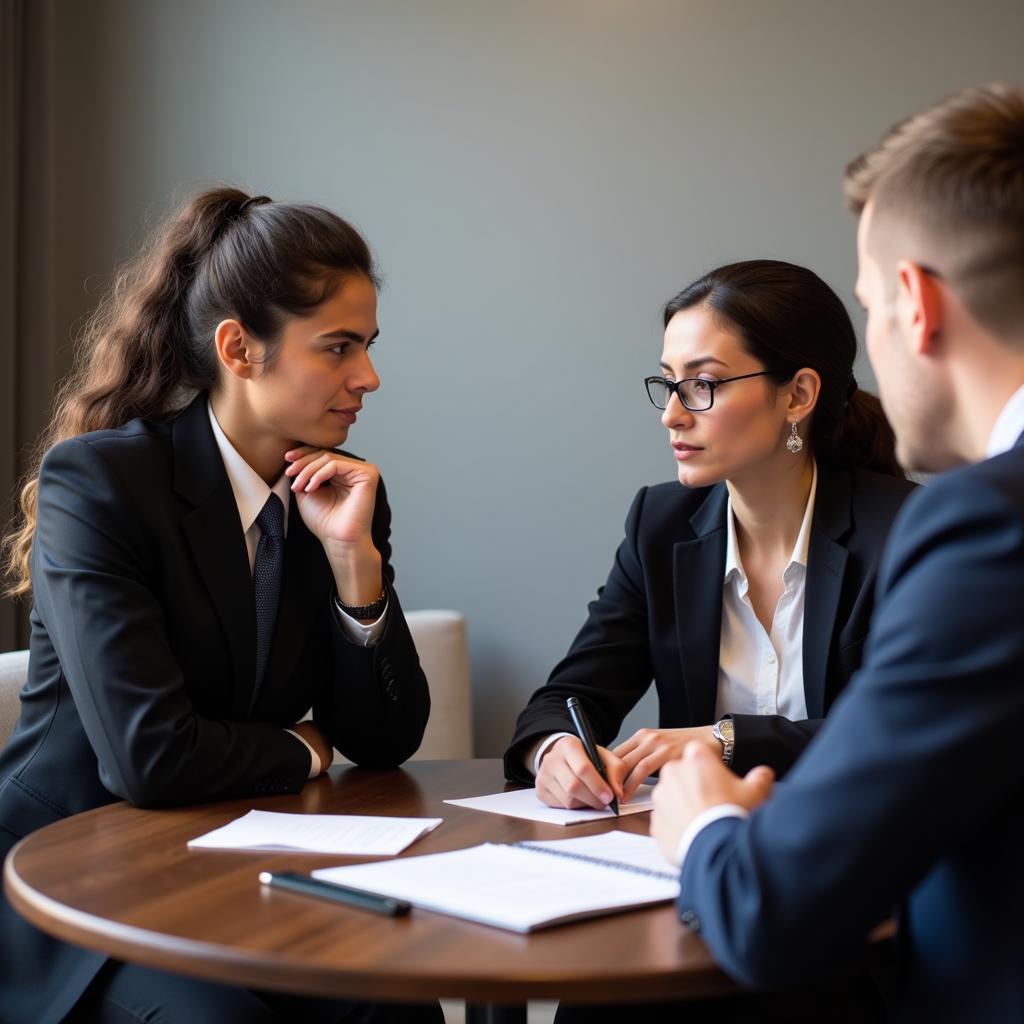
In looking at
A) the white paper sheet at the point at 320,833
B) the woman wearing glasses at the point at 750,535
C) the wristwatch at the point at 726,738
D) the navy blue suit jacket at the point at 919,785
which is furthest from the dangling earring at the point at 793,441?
the navy blue suit jacket at the point at 919,785

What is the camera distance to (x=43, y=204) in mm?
3277

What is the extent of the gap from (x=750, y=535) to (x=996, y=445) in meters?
1.18

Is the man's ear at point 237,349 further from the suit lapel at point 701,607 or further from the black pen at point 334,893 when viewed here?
the black pen at point 334,893

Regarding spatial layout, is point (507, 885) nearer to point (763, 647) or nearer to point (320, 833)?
point (320, 833)

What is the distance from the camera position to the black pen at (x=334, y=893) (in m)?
1.16

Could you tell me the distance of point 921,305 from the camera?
110 cm

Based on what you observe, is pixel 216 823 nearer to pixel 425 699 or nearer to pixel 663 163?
pixel 425 699

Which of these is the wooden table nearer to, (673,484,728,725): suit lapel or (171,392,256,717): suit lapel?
(171,392,256,717): suit lapel

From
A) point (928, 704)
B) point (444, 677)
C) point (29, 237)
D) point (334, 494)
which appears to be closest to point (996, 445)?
point (928, 704)

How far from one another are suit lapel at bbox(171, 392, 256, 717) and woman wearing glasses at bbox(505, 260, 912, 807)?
51cm

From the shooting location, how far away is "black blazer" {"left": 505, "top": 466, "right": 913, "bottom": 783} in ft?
6.80

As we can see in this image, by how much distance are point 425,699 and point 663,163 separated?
1.68 metres

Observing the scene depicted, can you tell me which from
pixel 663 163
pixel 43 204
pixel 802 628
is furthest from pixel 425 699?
pixel 43 204

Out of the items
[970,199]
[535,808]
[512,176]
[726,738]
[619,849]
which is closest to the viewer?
[970,199]
